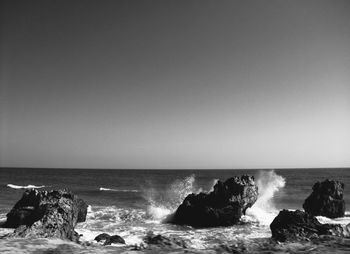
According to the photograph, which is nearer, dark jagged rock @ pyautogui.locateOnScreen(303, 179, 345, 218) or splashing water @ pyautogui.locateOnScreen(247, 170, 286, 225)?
splashing water @ pyautogui.locateOnScreen(247, 170, 286, 225)

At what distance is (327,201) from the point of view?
33.1 metres

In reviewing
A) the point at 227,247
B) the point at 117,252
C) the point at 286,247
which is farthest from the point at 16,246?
the point at 286,247

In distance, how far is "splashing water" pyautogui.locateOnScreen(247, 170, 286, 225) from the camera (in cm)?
3151

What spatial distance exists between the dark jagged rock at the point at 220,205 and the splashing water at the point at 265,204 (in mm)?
2806

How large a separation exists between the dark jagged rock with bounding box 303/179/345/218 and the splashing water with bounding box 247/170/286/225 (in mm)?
4175

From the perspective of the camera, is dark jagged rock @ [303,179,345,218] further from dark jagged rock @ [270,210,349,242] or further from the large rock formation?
the large rock formation

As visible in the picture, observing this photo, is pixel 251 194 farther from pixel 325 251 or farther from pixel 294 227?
pixel 325 251

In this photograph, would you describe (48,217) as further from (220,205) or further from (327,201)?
(327,201)

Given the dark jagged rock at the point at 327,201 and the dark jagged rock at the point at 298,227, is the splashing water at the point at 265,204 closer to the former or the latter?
the dark jagged rock at the point at 327,201

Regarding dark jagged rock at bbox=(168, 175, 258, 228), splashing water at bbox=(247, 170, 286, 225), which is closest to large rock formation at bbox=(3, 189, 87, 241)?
dark jagged rock at bbox=(168, 175, 258, 228)

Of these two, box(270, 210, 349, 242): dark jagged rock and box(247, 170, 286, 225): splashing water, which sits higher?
box(270, 210, 349, 242): dark jagged rock

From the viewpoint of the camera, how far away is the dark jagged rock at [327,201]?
1287 inches

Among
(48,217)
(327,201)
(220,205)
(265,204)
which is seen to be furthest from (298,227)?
(265,204)

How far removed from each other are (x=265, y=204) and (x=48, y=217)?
103 feet
